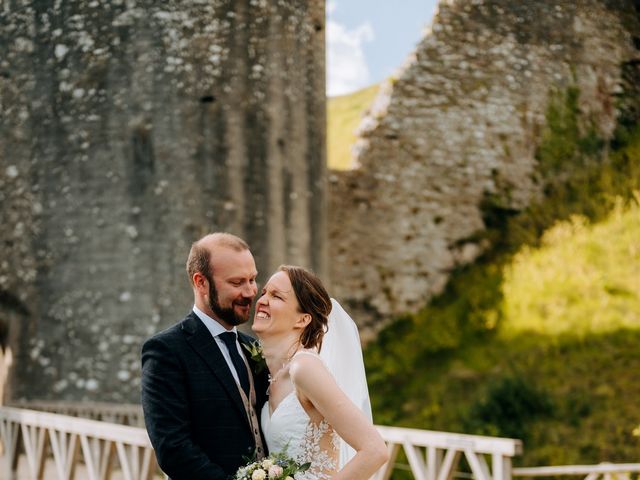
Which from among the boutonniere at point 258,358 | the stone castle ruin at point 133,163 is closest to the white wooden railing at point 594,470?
the stone castle ruin at point 133,163

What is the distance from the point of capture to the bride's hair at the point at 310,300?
329 cm

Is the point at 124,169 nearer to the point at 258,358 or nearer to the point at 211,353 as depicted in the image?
the point at 258,358

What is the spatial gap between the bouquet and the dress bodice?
0.05 meters

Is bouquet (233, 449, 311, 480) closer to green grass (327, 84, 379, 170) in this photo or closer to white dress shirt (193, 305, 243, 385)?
white dress shirt (193, 305, 243, 385)

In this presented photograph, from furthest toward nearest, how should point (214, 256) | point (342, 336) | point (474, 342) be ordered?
point (474, 342) → point (342, 336) → point (214, 256)

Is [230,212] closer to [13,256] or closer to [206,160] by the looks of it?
[206,160]

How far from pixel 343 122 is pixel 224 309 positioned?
16.8 metres

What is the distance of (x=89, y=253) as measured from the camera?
9.52 m

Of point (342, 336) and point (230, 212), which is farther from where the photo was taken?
point (230, 212)

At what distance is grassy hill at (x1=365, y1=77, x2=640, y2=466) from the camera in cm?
996

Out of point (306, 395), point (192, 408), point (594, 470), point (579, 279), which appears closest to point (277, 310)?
point (306, 395)

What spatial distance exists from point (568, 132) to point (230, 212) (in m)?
6.17

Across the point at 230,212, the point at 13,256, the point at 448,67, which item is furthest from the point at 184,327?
the point at 448,67

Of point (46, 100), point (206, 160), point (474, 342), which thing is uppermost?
point (46, 100)
